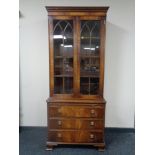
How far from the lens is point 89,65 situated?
3.29 metres

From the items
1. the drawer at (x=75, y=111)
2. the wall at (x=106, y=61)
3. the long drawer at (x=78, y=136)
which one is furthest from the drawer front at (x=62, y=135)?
the wall at (x=106, y=61)

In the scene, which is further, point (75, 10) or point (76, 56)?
point (76, 56)

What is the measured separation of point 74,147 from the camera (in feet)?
10.7

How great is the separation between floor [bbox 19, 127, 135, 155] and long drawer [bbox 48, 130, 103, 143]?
0.47 feet

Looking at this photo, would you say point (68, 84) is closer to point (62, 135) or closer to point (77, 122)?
point (77, 122)

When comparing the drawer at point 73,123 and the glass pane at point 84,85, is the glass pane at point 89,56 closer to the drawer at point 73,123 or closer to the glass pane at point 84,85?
the glass pane at point 84,85

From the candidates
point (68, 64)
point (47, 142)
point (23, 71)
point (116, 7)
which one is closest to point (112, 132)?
point (47, 142)

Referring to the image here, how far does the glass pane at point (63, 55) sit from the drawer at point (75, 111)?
0.88 feet

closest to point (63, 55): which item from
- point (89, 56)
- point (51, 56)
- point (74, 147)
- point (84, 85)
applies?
point (51, 56)

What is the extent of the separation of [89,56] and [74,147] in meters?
1.42

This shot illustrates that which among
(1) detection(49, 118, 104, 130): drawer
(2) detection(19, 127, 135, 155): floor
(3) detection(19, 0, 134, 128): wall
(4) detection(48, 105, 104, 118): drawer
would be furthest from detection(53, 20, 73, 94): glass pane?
(2) detection(19, 127, 135, 155): floor

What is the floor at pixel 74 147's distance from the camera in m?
3.10
